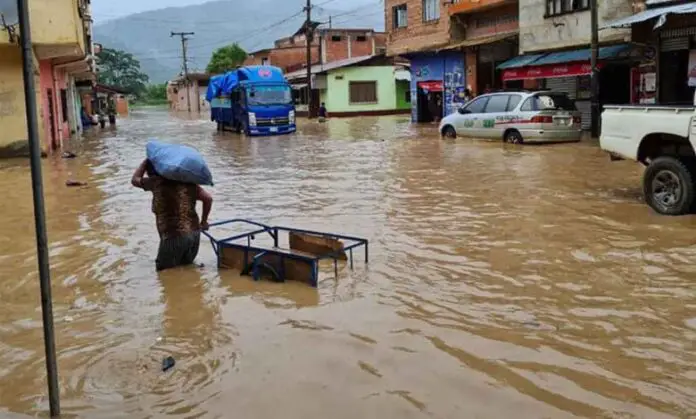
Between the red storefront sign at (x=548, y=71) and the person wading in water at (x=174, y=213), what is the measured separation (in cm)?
1644

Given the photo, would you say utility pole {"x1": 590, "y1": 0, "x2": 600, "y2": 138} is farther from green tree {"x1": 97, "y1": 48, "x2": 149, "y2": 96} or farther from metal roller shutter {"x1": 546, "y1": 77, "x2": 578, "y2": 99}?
green tree {"x1": 97, "y1": 48, "x2": 149, "y2": 96}

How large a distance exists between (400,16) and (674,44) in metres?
18.6

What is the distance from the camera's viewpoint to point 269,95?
28.8 meters

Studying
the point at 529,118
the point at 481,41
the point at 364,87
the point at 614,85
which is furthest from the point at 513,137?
the point at 364,87

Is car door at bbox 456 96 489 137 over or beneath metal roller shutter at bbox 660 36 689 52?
beneath

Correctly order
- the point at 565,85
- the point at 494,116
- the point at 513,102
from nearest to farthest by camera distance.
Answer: the point at 513,102 < the point at 494,116 < the point at 565,85

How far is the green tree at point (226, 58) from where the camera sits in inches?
2943

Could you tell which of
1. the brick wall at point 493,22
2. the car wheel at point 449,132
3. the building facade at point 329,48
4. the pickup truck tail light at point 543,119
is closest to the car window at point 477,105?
the car wheel at point 449,132

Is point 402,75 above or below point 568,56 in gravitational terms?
above

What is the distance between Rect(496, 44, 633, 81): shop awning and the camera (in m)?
20.9

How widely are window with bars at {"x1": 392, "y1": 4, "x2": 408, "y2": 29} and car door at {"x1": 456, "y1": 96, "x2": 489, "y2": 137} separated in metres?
14.4

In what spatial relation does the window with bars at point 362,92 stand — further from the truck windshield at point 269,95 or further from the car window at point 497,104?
the car window at point 497,104

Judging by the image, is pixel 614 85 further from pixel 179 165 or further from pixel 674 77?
pixel 179 165

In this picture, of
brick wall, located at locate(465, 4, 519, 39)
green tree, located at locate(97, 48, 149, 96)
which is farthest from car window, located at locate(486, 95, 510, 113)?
green tree, located at locate(97, 48, 149, 96)
